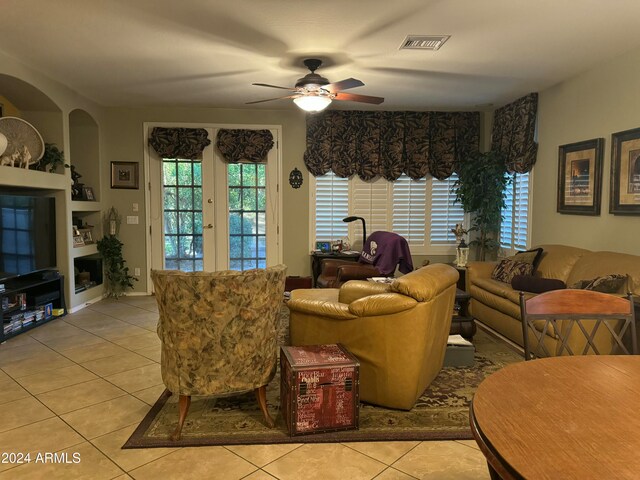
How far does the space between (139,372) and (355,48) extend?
3174 mm

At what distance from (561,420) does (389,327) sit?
154cm

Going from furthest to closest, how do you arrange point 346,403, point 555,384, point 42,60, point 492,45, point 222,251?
point 222,251, point 42,60, point 492,45, point 346,403, point 555,384

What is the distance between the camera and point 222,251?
6.31 m

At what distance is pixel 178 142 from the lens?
19.7 feet

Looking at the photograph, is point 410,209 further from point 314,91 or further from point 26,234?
point 26,234

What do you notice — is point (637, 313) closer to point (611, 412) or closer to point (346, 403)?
point (346, 403)

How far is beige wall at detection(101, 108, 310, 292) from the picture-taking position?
6109 mm

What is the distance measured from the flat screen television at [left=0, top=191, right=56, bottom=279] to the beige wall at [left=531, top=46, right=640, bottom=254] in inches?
221

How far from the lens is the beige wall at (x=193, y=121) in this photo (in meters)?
6.11

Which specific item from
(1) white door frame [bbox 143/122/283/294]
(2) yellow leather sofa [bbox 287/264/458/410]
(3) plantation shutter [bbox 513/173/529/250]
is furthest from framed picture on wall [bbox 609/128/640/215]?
(1) white door frame [bbox 143/122/283/294]

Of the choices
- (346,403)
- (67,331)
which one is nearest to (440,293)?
(346,403)

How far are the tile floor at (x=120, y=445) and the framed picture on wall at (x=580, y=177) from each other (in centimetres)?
306

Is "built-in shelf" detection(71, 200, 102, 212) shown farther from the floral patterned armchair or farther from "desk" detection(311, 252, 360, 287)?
the floral patterned armchair

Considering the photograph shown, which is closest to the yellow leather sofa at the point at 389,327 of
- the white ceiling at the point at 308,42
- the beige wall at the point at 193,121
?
the white ceiling at the point at 308,42
